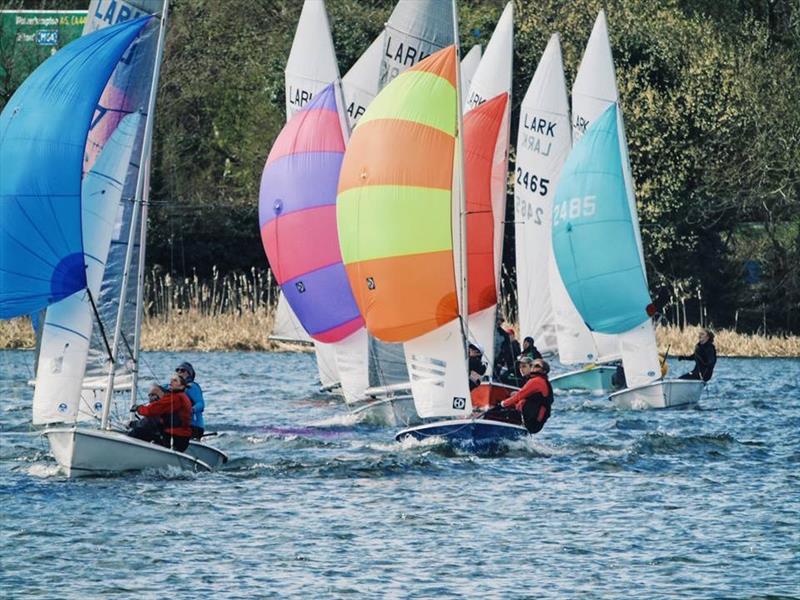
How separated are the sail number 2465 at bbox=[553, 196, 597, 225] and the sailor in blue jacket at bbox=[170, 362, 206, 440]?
9902 millimetres

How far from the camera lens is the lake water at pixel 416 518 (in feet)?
50.3

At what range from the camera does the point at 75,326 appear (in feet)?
→ 63.0

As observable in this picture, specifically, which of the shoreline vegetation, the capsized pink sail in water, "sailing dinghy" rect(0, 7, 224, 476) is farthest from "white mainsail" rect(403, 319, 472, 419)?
the shoreline vegetation

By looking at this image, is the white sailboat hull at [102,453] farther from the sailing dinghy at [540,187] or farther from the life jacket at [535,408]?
the sailing dinghy at [540,187]

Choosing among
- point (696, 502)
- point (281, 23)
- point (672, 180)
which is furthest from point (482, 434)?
point (281, 23)

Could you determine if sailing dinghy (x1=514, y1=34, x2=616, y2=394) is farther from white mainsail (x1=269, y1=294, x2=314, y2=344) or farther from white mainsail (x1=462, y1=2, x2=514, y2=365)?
white mainsail (x1=269, y1=294, x2=314, y2=344)

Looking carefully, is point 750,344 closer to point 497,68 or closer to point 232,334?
point 232,334

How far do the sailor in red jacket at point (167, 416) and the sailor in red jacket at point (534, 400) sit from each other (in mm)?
4018

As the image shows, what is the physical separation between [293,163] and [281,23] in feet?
86.5

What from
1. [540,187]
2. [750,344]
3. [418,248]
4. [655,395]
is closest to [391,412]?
[418,248]

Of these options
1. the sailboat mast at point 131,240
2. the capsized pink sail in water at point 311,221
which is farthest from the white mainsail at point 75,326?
the capsized pink sail in water at point 311,221

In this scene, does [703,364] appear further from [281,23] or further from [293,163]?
[281,23]

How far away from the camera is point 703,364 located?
30031 mm

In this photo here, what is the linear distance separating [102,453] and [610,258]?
11.2 meters
